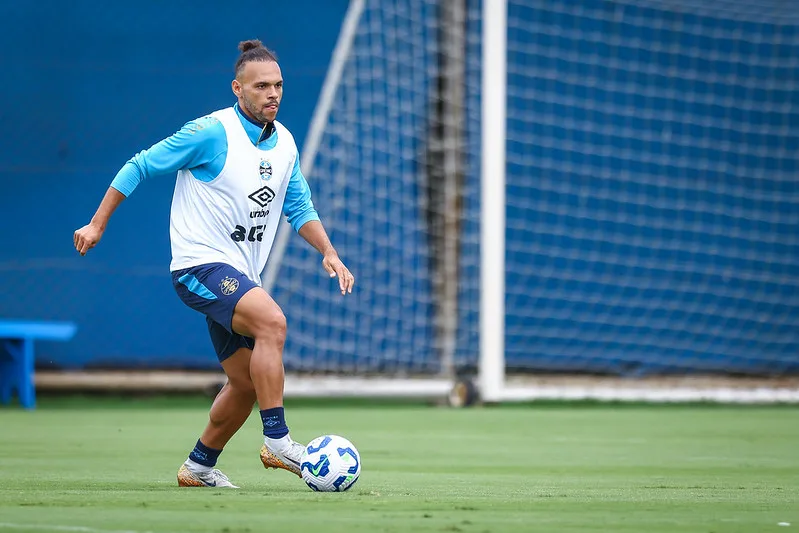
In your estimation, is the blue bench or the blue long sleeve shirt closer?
the blue long sleeve shirt

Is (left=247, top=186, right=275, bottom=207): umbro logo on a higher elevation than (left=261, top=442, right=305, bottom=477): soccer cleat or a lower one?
higher

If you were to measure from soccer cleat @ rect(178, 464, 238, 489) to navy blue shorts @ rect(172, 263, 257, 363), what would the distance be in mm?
528

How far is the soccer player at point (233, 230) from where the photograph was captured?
5793 mm

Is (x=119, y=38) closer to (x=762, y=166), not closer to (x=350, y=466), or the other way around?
(x=762, y=166)

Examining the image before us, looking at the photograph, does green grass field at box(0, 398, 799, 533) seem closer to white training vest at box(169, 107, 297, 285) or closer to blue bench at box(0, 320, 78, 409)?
blue bench at box(0, 320, 78, 409)

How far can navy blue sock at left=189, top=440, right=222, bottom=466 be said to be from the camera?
6141 millimetres

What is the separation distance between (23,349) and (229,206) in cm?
644

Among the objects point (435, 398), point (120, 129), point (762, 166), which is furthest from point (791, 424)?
point (120, 129)

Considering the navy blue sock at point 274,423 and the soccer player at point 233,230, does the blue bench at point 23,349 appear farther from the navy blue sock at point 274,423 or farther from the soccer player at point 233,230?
the navy blue sock at point 274,423

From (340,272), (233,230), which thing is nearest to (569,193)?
(340,272)

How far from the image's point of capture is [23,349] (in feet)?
39.0

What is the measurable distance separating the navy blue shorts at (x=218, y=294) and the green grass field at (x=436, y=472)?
68 cm

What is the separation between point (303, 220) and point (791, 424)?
5.48 metres

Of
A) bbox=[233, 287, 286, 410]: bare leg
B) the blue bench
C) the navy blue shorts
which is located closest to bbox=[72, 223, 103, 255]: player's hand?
the navy blue shorts
